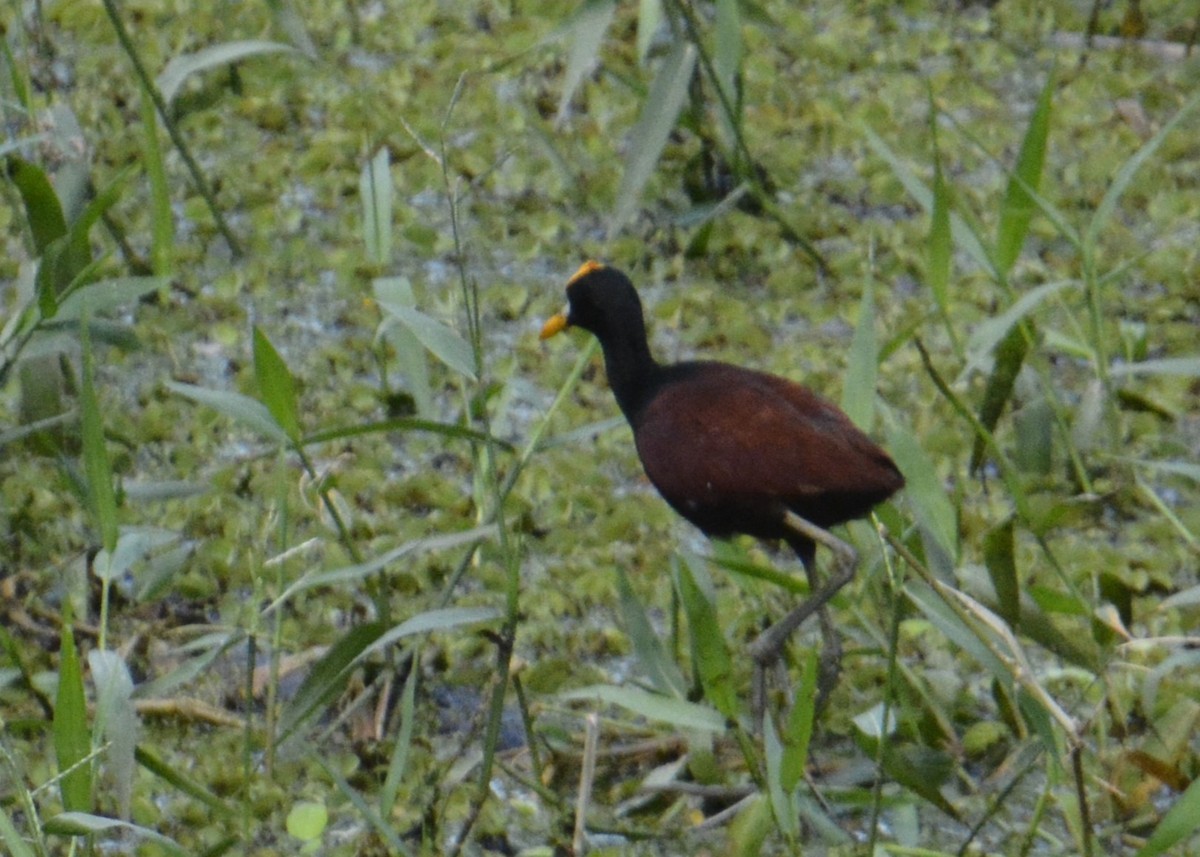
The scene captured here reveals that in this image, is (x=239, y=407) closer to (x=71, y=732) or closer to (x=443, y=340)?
(x=443, y=340)

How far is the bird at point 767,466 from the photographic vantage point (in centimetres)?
279

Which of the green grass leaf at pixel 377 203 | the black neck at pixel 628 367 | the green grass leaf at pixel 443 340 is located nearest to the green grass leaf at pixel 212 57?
the green grass leaf at pixel 377 203

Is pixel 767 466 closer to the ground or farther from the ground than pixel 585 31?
closer to the ground

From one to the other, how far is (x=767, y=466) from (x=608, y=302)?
25.1 inches

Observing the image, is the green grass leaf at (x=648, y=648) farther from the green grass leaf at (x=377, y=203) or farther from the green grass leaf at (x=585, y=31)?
the green grass leaf at (x=585, y=31)

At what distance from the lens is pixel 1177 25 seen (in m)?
5.21

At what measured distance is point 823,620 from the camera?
3.00 m

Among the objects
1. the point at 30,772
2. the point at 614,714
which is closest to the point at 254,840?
the point at 30,772

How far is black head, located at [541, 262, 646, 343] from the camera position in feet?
10.9

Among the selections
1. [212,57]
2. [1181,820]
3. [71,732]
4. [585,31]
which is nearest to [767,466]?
[1181,820]

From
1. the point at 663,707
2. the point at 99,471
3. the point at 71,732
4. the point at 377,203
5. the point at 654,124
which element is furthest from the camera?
the point at 654,124

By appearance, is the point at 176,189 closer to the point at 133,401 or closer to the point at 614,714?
the point at 133,401

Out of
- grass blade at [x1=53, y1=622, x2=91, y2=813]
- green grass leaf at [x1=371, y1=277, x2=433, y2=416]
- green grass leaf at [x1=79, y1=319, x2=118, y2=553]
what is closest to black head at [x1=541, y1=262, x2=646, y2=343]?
green grass leaf at [x1=371, y1=277, x2=433, y2=416]

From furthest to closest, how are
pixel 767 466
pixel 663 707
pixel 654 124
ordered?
pixel 654 124 < pixel 767 466 < pixel 663 707
